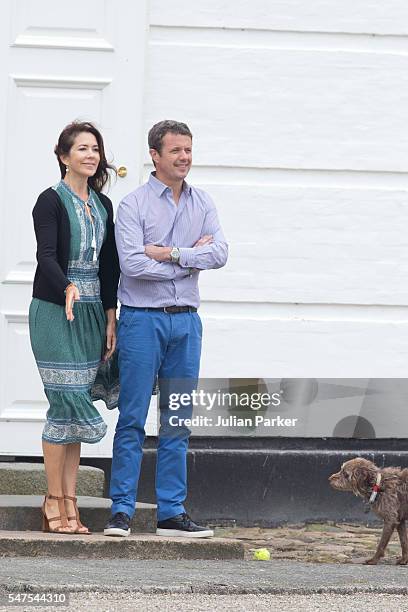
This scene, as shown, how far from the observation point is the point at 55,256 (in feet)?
21.9

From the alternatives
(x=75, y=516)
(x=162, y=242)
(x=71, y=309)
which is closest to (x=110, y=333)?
(x=71, y=309)

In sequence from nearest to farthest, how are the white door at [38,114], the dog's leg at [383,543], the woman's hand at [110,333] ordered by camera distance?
the woman's hand at [110,333] → the dog's leg at [383,543] → the white door at [38,114]

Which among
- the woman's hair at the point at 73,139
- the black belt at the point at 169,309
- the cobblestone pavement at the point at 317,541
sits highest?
the woman's hair at the point at 73,139

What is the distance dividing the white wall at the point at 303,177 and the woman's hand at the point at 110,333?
4.15ft

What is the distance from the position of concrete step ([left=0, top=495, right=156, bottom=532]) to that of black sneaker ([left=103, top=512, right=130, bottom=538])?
311mm

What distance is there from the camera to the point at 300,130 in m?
8.18

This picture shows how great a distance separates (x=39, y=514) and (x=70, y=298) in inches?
43.6

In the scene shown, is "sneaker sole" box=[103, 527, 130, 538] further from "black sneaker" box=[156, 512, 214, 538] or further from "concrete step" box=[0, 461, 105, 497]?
"concrete step" box=[0, 461, 105, 497]

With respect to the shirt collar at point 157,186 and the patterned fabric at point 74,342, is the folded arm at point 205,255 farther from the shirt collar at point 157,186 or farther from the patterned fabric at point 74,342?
the patterned fabric at point 74,342

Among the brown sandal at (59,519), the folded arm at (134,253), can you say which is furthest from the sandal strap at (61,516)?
the folded arm at (134,253)

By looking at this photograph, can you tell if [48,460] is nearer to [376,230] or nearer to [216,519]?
[216,519]

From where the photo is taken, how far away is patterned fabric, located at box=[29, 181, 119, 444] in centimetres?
673

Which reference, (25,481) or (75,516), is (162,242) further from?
(25,481)

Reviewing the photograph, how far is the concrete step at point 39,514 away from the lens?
6980mm
